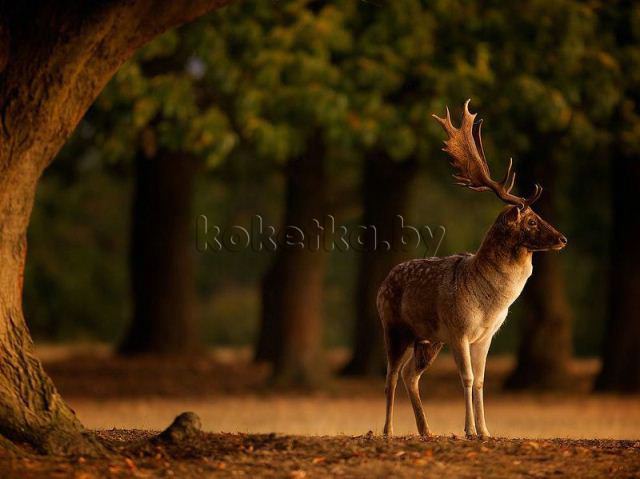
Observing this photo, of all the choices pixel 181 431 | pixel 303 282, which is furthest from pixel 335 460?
pixel 303 282

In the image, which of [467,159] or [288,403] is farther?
[288,403]

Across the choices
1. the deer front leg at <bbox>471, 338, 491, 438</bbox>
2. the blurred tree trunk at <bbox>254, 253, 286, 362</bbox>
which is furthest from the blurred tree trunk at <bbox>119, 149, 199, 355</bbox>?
the deer front leg at <bbox>471, 338, 491, 438</bbox>

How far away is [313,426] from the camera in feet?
51.8

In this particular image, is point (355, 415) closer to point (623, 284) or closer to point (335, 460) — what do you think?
point (623, 284)

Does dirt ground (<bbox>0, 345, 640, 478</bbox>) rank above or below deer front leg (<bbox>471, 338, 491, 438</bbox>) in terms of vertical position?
below

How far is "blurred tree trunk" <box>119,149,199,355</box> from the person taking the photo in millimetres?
26312

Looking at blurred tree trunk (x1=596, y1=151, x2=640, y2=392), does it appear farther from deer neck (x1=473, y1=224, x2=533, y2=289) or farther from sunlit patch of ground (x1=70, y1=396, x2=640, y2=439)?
deer neck (x1=473, y1=224, x2=533, y2=289)

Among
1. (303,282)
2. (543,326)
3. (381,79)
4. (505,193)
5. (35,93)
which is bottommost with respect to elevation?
(543,326)

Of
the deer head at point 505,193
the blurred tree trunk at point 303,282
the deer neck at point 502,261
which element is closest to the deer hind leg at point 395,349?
the deer neck at point 502,261

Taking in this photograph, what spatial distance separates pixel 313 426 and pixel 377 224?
894 centimetres

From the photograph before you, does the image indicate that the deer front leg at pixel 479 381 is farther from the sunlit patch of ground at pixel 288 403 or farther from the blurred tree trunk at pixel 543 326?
the blurred tree trunk at pixel 543 326

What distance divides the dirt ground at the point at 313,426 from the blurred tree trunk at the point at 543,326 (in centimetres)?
47

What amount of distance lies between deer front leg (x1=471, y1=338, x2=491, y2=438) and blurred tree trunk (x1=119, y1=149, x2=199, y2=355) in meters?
16.7

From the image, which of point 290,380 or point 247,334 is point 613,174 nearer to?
point 290,380
